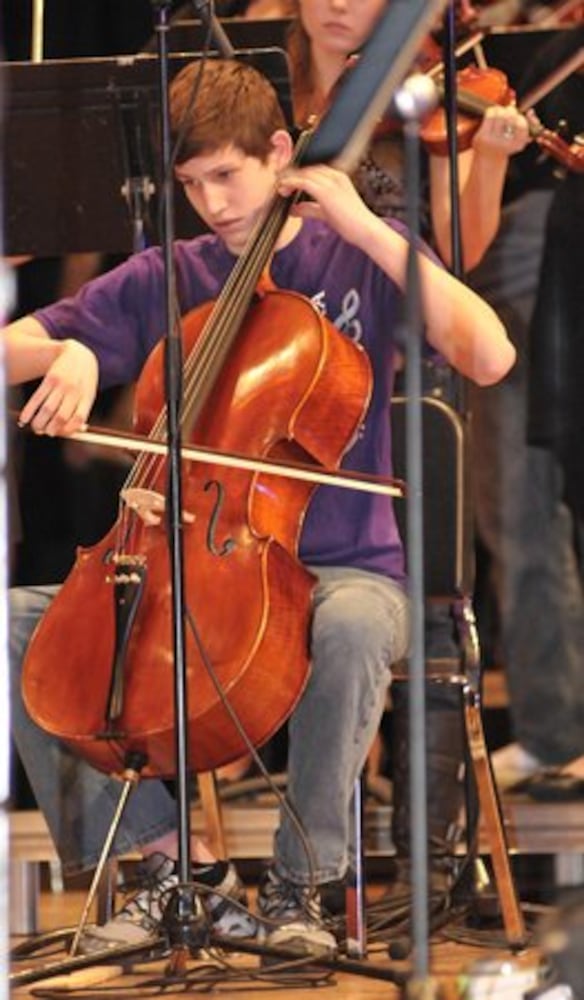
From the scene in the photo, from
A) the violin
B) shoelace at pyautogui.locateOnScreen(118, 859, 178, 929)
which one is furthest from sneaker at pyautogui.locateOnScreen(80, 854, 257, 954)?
the violin

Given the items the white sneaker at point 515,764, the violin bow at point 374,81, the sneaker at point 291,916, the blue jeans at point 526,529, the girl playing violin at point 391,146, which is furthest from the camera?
the blue jeans at point 526,529

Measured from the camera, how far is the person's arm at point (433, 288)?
2.23 metres

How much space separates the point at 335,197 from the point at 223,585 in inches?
17.1

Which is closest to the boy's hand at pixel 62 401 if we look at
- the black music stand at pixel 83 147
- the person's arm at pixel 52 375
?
the person's arm at pixel 52 375

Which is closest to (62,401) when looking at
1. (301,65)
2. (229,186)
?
(229,186)

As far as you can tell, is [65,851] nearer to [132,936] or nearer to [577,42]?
[132,936]

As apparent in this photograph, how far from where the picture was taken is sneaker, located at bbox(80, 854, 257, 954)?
230 centimetres

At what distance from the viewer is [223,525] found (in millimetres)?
2176

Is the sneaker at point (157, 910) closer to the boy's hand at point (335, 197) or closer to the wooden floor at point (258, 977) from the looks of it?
the wooden floor at point (258, 977)

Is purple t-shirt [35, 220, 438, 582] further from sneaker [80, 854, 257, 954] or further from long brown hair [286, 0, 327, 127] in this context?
sneaker [80, 854, 257, 954]

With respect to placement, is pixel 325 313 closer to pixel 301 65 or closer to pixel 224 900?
pixel 301 65

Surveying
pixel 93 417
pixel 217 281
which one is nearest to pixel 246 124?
pixel 217 281

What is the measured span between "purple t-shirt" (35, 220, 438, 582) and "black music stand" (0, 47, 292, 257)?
0.08m

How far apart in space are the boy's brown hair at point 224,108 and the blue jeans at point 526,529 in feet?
3.35
